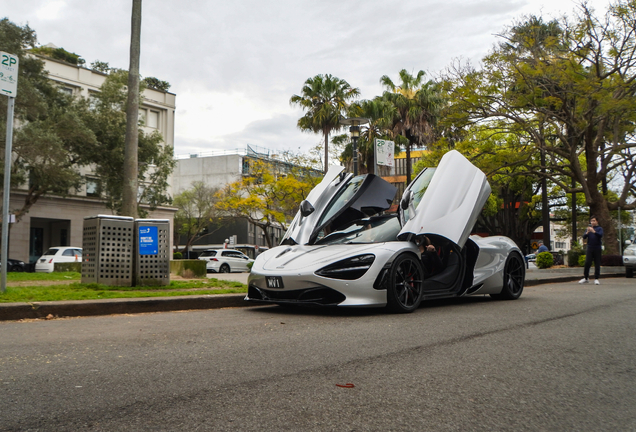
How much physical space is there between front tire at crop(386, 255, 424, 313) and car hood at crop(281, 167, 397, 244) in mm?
1406

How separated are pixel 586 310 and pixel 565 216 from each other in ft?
164

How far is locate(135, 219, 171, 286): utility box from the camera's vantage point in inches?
369

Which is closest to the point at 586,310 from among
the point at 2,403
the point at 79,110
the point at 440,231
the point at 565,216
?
the point at 440,231

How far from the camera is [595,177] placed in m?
22.2

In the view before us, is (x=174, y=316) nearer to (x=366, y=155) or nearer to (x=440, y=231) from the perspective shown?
(x=440, y=231)

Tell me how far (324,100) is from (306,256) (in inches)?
950

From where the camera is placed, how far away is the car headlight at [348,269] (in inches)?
247

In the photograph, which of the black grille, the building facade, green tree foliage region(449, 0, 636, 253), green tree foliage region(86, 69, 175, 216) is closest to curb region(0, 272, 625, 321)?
the black grille

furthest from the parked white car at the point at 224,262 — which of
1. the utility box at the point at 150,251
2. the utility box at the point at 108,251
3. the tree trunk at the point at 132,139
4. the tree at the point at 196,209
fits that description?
the utility box at the point at 108,251

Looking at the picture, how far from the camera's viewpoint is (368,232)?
7.43m

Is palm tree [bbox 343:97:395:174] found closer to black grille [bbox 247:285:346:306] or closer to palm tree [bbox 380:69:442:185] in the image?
palm tree [bbox 380:69:442:185]

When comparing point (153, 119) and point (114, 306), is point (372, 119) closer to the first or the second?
point (153, 119)

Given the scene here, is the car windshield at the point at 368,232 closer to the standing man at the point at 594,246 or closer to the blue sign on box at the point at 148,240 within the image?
the blue sign on box at the point at 148,240

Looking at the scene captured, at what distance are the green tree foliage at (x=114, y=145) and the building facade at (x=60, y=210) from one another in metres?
1.58
